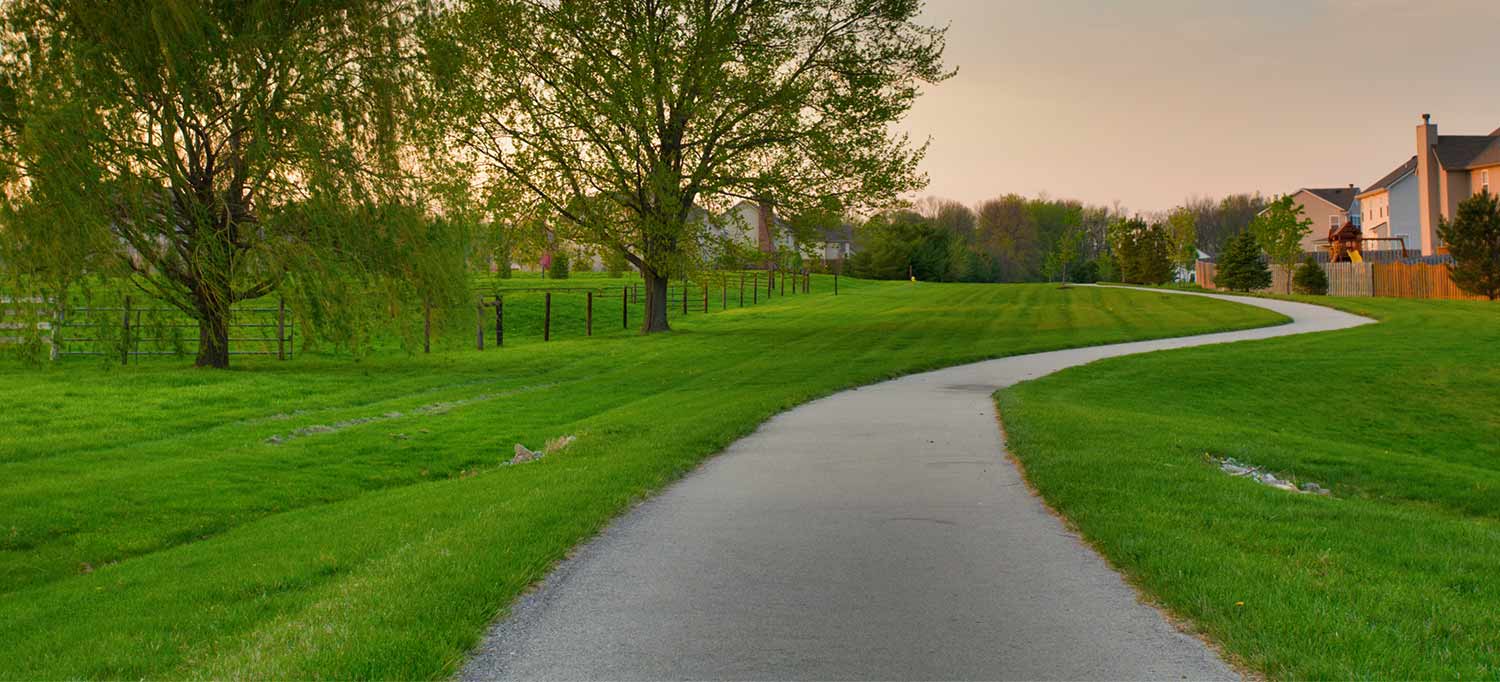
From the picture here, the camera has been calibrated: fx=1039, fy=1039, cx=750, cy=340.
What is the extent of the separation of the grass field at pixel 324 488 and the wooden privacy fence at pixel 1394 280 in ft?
112

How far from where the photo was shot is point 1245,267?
6456 centimetres

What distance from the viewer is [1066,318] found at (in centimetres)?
4097

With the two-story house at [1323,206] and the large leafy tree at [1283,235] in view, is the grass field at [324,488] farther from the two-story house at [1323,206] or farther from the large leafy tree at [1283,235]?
the two-story house at [1323,206]

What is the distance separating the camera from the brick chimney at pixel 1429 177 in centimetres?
6525

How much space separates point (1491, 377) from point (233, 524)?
77.3 ft

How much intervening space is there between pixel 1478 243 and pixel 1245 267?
21.2 meters

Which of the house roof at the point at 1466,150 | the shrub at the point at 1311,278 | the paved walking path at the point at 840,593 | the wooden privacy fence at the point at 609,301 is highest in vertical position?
the house roof at the point at 1466,150

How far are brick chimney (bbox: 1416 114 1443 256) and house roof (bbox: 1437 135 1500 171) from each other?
0.64 m

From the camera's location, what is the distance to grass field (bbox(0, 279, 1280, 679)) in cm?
574

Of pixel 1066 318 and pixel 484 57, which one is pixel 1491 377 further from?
pixel 484 57

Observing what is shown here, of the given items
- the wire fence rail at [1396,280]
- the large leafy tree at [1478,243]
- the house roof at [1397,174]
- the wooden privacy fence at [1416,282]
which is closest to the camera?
the large leafy tree at [1478,243]

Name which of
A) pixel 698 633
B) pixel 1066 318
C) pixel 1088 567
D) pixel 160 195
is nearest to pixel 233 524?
pixel 698 633

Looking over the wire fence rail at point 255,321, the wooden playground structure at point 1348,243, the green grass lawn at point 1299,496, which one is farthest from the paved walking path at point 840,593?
the wooden playground structure at point 1348,243

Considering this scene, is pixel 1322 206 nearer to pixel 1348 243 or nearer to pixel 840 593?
pixel 1348 243
